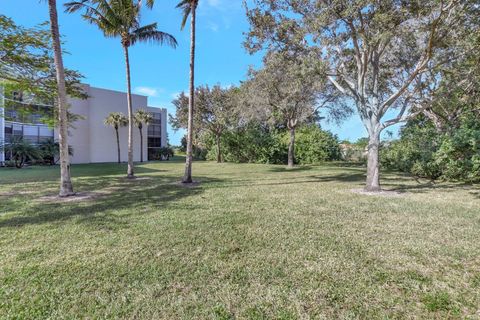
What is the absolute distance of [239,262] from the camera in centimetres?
340

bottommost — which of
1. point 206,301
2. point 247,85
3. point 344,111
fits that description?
point 206,301

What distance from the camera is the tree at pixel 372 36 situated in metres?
6.89

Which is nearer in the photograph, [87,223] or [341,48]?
[87,223]

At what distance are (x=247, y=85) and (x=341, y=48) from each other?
33.5ft

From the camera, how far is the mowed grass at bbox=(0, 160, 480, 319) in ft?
8.20

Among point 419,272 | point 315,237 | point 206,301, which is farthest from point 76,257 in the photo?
point 419,272

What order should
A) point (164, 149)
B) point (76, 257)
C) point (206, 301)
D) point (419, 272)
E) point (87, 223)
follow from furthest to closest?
1. point (164, 149)
2. point (87, 223)
3. point (76, 257)
4. point (419, 272)
5. point (206, 301)

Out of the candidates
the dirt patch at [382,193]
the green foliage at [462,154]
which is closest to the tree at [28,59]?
the dirt patch at [382,193]

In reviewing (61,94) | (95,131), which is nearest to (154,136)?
(95,131)

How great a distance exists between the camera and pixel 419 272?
3.17 meters

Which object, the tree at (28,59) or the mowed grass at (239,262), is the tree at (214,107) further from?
the mowed grass at (239,262)

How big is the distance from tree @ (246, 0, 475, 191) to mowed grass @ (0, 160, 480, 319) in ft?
12.3

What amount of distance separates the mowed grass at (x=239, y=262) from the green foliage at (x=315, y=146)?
60.4ft

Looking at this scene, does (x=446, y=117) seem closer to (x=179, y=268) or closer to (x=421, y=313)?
(x=421, y=313)
